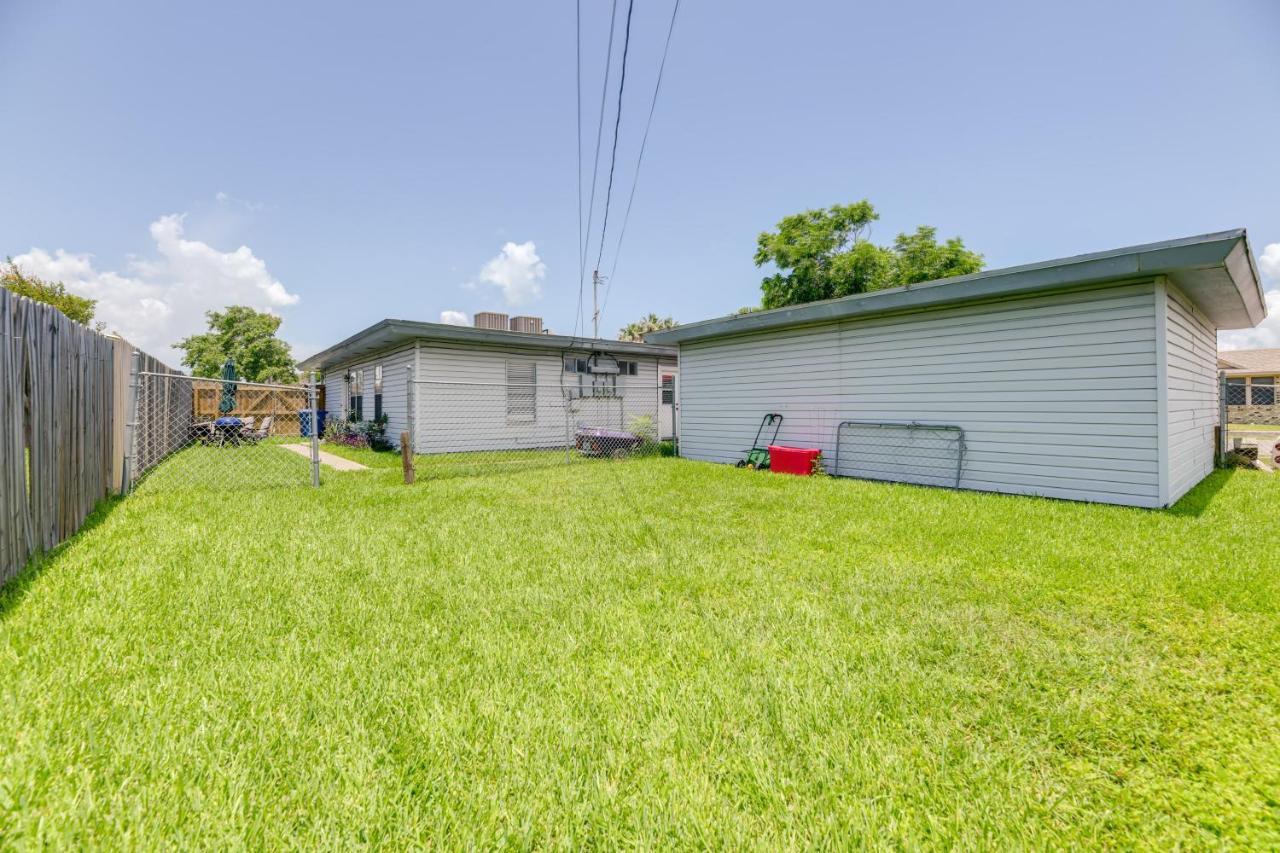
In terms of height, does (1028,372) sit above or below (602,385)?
below

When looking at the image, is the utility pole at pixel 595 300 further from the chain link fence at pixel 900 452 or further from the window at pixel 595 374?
the chain link fence at pixel 900 452

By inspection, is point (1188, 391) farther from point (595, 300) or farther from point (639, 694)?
point (595, 300)

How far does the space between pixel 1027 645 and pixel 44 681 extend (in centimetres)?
418

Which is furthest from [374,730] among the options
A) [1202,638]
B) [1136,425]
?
[1136,425]

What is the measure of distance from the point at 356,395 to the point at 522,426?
6.86 meters

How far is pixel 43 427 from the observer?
10.8ft

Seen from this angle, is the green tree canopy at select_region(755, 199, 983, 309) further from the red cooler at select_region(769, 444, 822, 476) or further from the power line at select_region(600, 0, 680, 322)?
the red cooler at select_region(769, 444, 822, 476)

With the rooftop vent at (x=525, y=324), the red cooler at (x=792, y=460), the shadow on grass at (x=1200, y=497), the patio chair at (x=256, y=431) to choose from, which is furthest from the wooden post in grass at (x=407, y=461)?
the shadow on grass at (x=1200, y=497)

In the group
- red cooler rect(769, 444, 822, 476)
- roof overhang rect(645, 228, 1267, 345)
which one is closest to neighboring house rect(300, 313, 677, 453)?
red cooler rect(769, 444, 822, 476)

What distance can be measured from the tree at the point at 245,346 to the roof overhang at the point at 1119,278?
35014 mm

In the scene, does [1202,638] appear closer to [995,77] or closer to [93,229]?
[995,77]

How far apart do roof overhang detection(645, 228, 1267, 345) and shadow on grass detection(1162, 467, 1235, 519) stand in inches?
98.5

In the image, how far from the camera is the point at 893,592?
297cm

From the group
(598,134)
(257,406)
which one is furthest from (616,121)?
(257,406)
